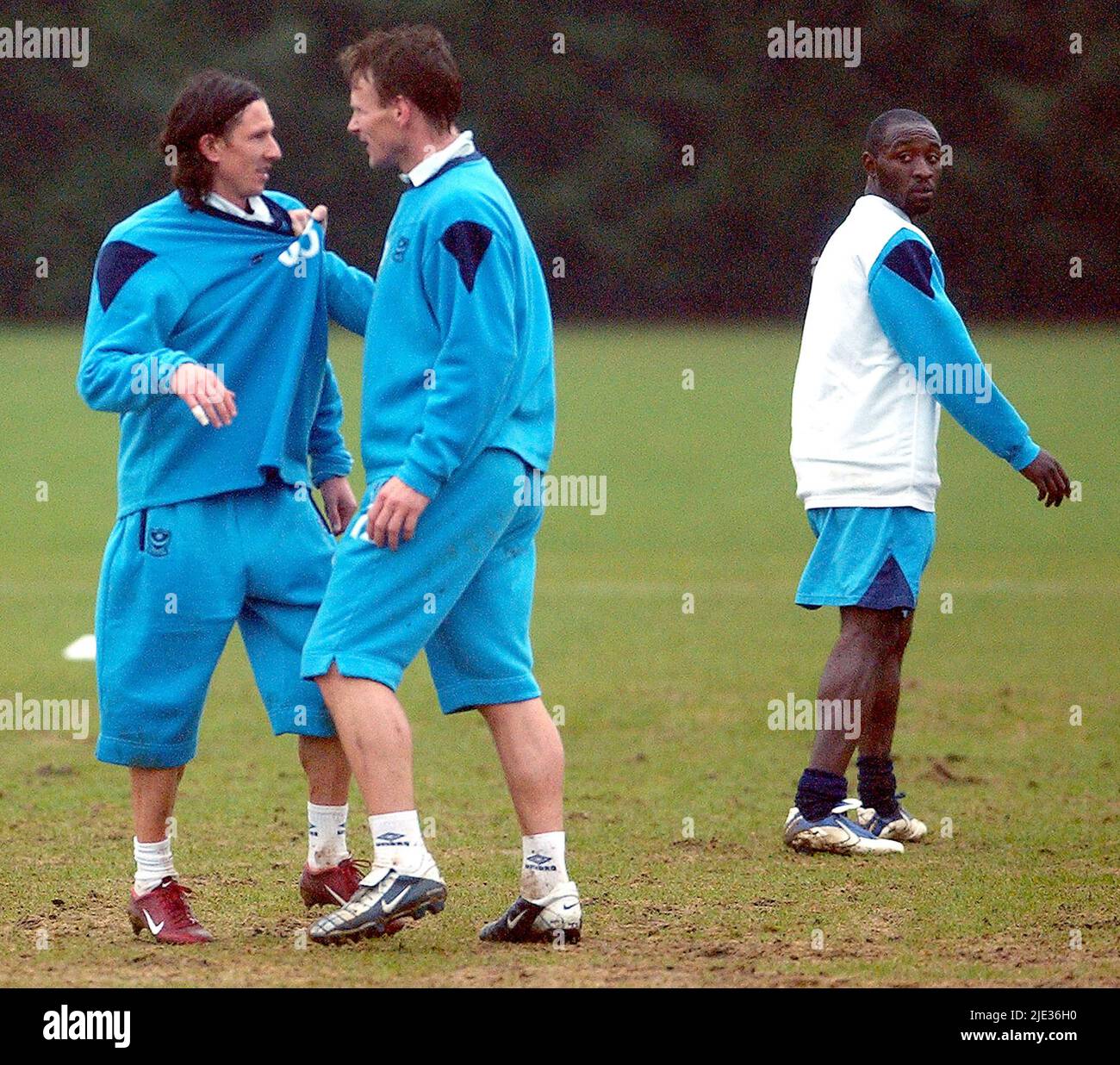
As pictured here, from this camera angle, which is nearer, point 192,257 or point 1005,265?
point 192,257

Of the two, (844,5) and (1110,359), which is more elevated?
(844,5)

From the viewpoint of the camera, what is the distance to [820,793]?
5703mm

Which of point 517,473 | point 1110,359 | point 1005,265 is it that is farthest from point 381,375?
point 1005,265

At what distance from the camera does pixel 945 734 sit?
7645 mm

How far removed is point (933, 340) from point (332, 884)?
2216 millimetres

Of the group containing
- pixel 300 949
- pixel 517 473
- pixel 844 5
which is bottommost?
pixel 300 949

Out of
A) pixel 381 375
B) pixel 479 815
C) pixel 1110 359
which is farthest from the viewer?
pixel 1110 359

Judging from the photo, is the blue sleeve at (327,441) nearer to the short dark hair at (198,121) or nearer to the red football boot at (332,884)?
the short dark hair at (198,121)

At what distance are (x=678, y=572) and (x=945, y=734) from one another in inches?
208

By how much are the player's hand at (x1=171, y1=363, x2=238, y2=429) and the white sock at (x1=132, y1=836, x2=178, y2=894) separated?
1.03 metres

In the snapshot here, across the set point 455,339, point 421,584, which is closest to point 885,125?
point 455,339

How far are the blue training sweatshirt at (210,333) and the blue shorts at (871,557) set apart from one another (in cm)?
167

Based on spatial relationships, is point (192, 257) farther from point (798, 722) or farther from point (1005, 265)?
point (1005, 265)

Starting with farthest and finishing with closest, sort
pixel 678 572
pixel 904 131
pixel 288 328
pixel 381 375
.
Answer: pixel 678 572
pixel 904 131
pixel 288 328
pixel 381 375
